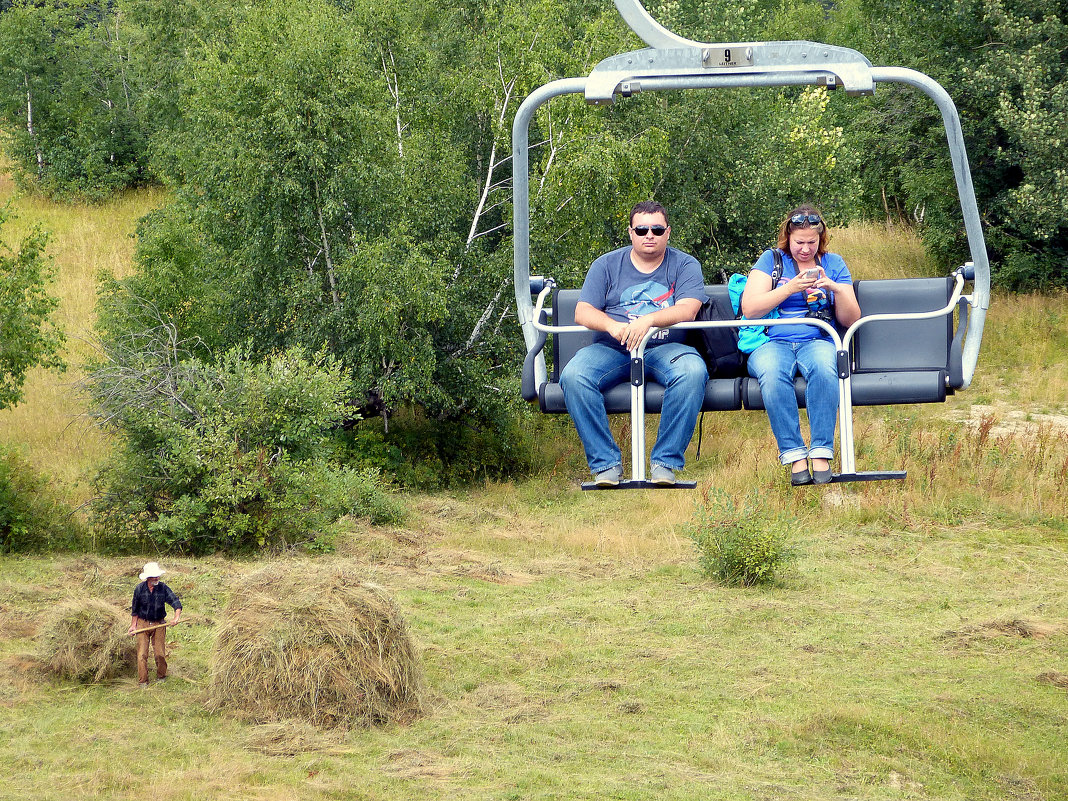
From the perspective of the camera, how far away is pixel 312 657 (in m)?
13.6

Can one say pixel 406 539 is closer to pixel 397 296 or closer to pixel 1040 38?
pixel 397 296

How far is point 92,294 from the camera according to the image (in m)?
29.6

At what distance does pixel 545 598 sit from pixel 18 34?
2984 cm

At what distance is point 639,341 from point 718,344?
0.66 metres

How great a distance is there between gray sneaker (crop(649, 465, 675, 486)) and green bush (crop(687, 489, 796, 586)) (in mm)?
11413

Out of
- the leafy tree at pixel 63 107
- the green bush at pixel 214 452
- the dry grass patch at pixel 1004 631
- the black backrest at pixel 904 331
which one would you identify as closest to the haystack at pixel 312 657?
the green bush at pixel 214 452

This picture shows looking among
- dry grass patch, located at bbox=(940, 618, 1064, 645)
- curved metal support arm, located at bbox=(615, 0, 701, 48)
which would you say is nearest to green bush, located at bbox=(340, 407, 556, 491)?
dry grass patch, located at bbox=(940, 618, 1064, 645)

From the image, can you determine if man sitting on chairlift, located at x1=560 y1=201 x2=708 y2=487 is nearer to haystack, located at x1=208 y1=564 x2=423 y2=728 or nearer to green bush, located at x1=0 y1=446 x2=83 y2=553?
haystack, located at x1=208 y1=564 x2=423 y2=728

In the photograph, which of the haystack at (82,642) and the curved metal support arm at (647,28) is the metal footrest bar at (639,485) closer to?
the curved metal support arm at (647,28)

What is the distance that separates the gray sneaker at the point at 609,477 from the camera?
21.0ft

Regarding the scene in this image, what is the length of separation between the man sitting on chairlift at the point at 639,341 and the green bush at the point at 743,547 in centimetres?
1127

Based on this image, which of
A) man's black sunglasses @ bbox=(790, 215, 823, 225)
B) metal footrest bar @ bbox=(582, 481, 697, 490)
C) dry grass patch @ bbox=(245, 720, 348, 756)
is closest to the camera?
metal footrest bar @ bbox=(582, 481, 697, 490)

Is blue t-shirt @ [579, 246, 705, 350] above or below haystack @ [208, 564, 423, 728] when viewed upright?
above

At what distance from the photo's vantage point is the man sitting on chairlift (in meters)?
6.56
